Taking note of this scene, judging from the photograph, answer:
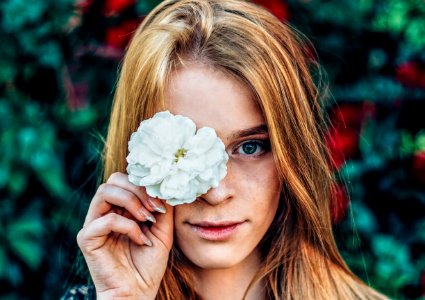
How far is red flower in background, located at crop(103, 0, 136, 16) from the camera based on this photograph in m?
3.11

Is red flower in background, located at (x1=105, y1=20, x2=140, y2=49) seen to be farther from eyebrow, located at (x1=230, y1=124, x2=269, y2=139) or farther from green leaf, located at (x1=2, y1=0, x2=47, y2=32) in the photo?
eyebrow, located at (x1=230, y1=124, x2=269, y2=139)

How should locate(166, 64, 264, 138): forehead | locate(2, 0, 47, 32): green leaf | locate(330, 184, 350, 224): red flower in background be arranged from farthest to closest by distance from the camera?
locate(2, 0, 47, 32): green leaf
locate(330, 184, 350, 224): red flower in background
locate(166, 64, 264, 138): forehead

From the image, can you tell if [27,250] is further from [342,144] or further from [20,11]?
[342,144]

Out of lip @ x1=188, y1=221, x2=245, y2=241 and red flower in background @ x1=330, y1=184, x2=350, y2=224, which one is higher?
lip @ x1=188, y1=221, x2=245, y2=241

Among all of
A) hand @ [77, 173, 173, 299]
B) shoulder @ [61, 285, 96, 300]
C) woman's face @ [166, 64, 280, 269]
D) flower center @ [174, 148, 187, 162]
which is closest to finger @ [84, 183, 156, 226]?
hand @ [77, 173, 173, 299]

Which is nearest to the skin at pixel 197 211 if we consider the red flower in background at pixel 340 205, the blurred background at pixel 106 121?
the red flower in background at pixel 340 205

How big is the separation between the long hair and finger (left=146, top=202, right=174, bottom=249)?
0.14 m

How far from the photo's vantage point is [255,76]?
215 centimetres

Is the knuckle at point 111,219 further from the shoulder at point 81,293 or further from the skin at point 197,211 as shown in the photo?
the shoulder at point 81,293

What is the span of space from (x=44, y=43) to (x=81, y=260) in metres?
0.97

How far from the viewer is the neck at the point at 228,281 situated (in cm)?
241

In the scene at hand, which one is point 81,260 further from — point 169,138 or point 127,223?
point 169,138

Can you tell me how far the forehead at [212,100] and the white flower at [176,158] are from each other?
3.8 inches

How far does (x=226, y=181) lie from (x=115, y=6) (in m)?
1.26
